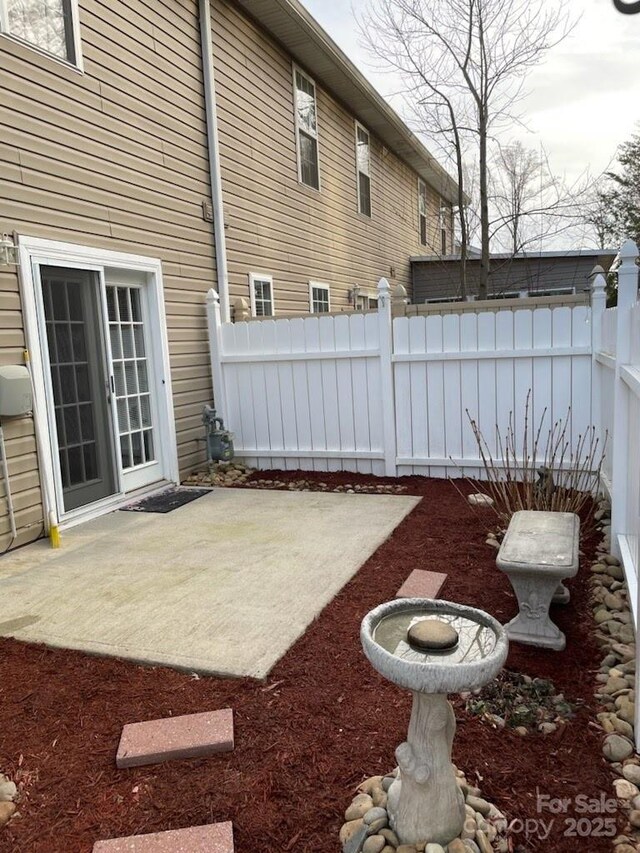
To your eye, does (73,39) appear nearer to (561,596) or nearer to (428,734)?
(561,596)

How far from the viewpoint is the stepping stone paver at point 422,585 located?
10.6 ft

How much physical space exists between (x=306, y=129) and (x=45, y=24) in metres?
5.37

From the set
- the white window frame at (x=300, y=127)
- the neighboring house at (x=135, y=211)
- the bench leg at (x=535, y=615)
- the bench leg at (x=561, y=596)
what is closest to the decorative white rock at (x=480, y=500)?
the bench leg at (x=561, y=596)

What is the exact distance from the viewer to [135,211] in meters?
5.53

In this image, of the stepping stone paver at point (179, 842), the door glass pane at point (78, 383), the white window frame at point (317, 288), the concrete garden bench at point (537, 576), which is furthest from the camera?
the white window frame at point (317, 288)

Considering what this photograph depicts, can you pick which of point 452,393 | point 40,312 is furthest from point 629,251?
point 40,312

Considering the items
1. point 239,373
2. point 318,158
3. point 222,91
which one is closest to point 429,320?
point 239,373

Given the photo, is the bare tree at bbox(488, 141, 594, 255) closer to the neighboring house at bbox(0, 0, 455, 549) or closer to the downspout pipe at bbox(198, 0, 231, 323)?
the neighboring house at bbox(0, 0, 455, 549)

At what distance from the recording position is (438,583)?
3.36 meters

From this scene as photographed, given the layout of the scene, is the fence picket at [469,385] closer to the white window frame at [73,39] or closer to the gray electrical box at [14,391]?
the gray electrical box at [14,391]

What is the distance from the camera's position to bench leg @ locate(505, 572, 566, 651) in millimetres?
2646

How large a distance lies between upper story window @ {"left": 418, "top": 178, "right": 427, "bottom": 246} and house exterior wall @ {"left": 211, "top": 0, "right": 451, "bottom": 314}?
344 cm

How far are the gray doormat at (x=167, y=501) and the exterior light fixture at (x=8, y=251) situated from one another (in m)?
2.18

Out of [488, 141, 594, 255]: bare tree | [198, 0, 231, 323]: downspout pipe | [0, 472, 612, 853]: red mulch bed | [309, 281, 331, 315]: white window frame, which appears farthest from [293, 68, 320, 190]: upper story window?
[0, 472, 612, 853]: red mulch bed
